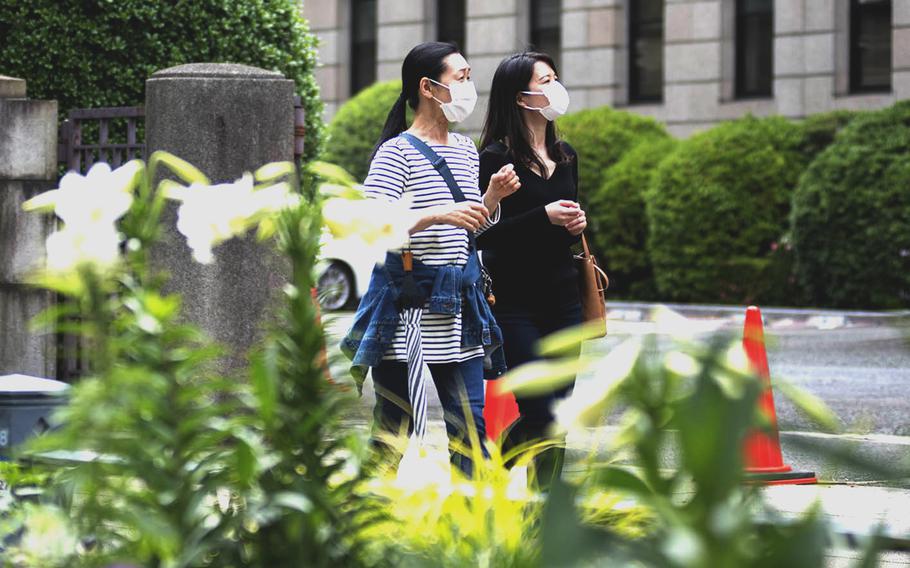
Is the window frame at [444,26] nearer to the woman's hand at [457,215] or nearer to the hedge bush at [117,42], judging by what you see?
the hedge bush at [117,42]

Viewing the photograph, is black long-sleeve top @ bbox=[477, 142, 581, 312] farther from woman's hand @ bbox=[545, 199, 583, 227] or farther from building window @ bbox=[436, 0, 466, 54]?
building window @ bbox=[436, 0, 466, 54]

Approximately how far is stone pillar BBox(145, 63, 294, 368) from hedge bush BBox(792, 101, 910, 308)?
11628mm

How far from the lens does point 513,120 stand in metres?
6.27

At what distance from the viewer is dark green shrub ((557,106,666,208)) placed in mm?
22531

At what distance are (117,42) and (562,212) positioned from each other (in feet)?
14.5

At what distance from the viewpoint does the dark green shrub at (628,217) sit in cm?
2178

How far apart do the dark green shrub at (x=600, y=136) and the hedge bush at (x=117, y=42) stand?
12600 mm

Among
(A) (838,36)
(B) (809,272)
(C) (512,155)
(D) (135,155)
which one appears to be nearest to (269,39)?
(D) (135,155)

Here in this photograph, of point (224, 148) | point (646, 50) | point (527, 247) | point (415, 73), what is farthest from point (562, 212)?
point (646, 50)

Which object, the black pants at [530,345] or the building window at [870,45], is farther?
the building window at [870,45]

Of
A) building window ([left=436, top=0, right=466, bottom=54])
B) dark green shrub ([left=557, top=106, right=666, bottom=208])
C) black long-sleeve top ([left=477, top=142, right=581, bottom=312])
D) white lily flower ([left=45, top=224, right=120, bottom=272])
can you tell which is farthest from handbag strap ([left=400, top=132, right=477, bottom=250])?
building window ([left=436, top=0, right=466, bottom=54])

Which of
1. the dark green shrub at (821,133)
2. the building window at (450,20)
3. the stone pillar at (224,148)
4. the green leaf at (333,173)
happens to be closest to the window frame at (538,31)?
the building window at (450,20)

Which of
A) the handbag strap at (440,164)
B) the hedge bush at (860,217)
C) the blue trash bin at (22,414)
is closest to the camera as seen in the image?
the blue trash bin at (22,414)

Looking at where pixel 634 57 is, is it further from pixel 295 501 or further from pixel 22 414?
pixel 295 501
